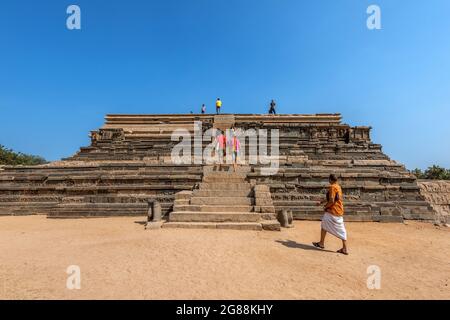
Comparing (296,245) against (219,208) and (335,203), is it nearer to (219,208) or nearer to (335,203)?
(335,203)

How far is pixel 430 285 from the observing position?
3.64m

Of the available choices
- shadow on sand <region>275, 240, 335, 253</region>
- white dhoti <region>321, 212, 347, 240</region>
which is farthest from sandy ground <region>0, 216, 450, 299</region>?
white dhoti <region>321, 212, 347, 240</region>

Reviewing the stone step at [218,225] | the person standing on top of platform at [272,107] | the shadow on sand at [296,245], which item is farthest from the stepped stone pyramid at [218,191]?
the person standing on top of platform at [272,107]

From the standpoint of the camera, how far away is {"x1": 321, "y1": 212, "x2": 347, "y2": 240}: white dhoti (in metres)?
5.06

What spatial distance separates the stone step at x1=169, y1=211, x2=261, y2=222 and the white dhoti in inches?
76.1

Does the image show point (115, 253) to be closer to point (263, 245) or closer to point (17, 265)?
point (17, 265)

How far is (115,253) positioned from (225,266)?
6.72 feet

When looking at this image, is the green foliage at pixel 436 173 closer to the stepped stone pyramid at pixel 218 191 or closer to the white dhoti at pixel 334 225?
the stepped stone pyramid at pixel 218 191

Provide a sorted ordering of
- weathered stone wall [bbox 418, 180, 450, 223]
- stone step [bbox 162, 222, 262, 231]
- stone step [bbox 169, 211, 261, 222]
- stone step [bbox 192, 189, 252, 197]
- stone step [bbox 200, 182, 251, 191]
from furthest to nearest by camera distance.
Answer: weathered stone wall [bbox 418, 180, 450, 223] → stone step [bbox 200, 182, 251, 191] → stone step [bbox 192, 189, 252, 197] → stone step [bbox 169, 211, 261, 222] → stone step [bbox 162, 222, 262, 231]

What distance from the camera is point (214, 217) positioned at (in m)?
6.80

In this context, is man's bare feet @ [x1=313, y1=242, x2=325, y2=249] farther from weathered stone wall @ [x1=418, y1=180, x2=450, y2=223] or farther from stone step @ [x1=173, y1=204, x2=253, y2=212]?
weathered stone wall @ [x1=418, y1=180, x2=450, y2=223]

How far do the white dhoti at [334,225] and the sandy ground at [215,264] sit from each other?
14.8 inches

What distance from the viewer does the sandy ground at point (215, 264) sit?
3232 mm
